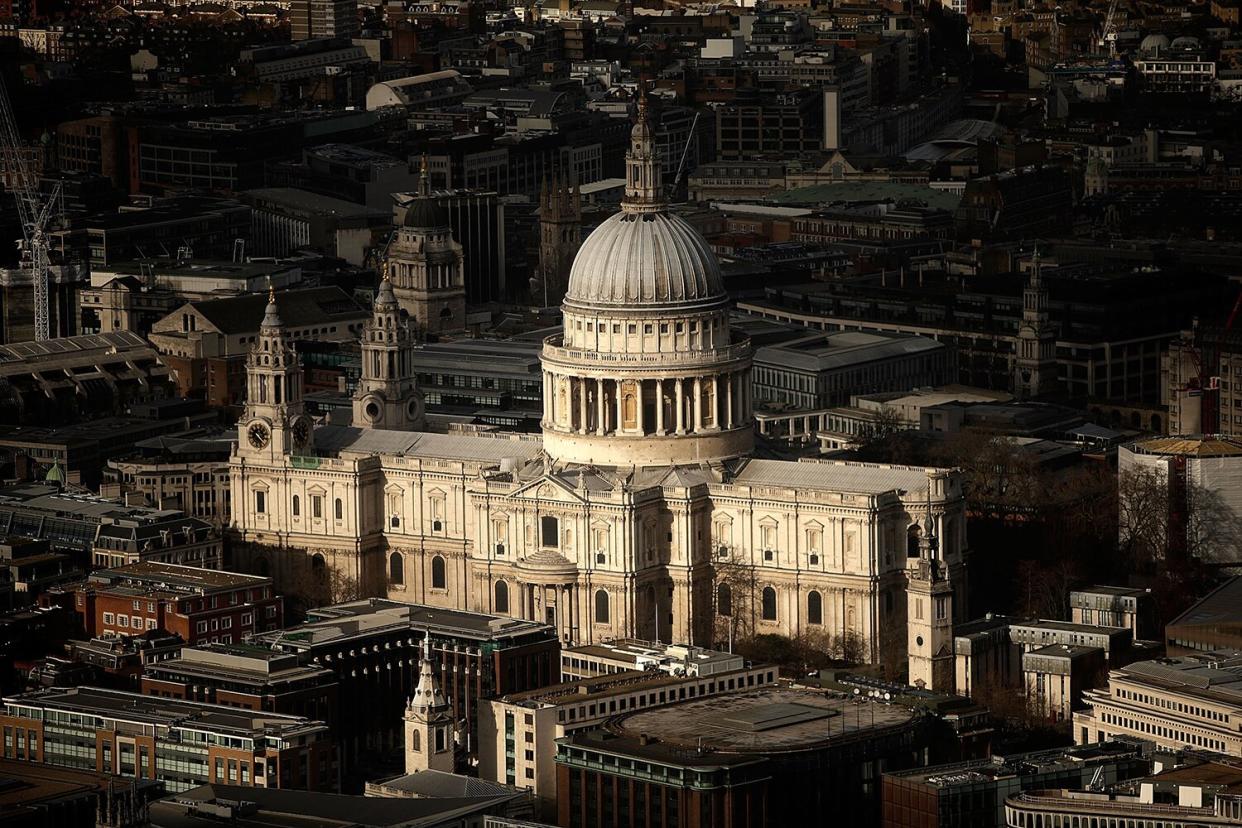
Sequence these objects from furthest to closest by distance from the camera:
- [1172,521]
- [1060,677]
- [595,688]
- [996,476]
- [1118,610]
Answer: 1. [996,476]
2. [1172,521]
3. [1118,610]
4. [1060,677]
5. [595,688]

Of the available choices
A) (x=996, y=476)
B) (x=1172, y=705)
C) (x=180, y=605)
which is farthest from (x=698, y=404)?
(x=1172, y=705)

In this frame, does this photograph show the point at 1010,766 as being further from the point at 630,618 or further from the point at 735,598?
the point at 630,618

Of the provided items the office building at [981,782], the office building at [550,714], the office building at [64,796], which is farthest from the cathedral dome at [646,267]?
the office building at [64,796]

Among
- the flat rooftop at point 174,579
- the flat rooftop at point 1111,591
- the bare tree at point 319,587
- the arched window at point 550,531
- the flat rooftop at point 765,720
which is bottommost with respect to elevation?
the bare tree at point 319,587

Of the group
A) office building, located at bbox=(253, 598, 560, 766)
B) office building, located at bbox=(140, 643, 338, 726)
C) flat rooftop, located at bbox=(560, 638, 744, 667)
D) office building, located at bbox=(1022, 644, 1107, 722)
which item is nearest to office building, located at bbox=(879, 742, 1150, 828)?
office building, located at bbox=(1022, 644, 1107, 722)

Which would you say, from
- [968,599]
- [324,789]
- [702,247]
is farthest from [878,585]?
[324,789]

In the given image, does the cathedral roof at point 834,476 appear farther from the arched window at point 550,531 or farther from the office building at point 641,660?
the office building at point 641,660
